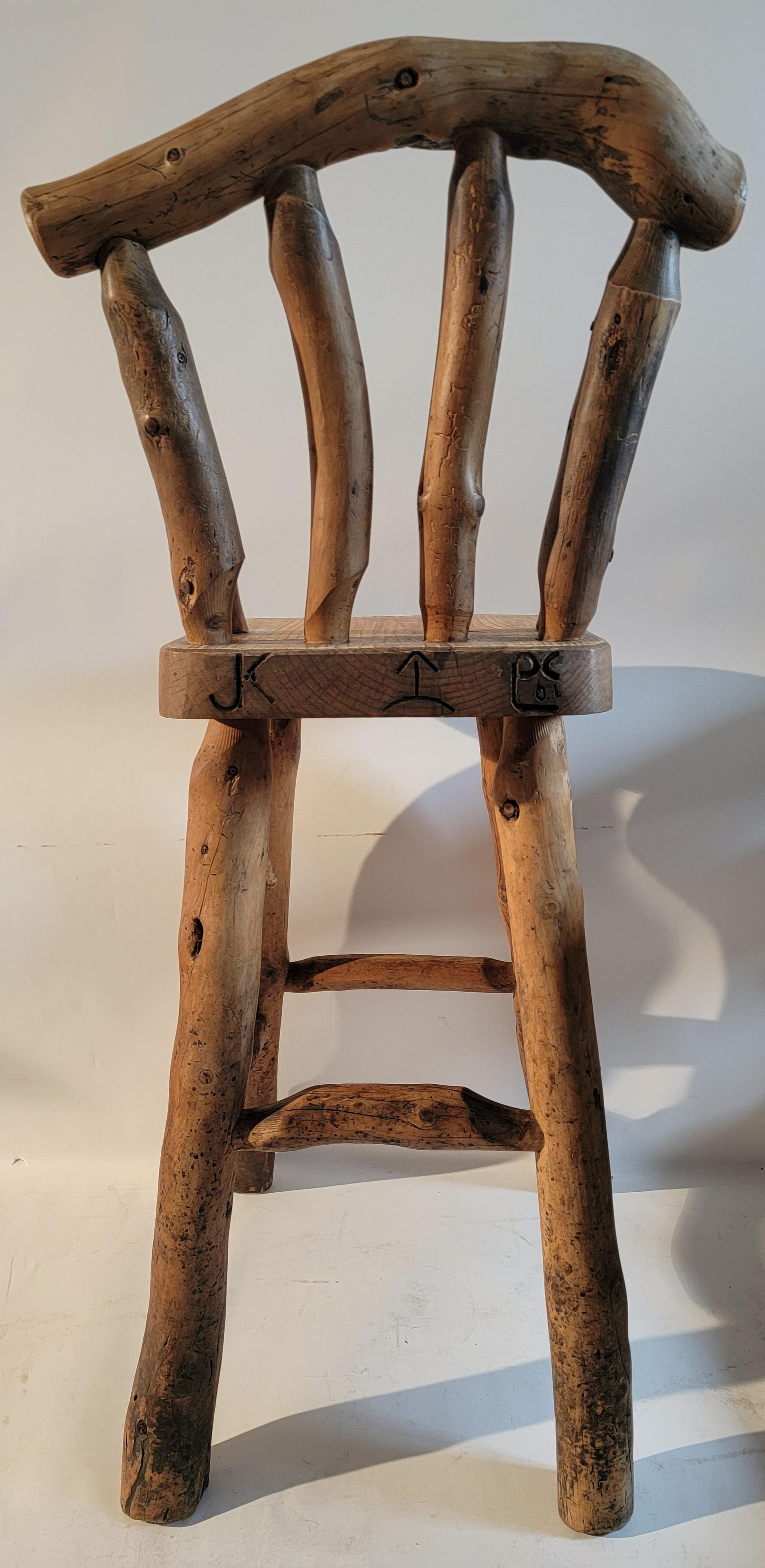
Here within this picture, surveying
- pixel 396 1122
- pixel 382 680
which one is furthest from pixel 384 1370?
pixel 382 680

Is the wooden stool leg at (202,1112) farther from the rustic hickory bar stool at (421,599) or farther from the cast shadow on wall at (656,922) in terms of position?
the cast shadow on wall at (656,922)

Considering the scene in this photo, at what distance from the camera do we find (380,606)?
153cm

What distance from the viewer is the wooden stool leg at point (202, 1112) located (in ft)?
3.18

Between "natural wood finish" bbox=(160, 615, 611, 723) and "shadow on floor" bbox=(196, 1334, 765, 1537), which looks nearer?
"natural wood finish" bbox=(160, 615, 611, 723)

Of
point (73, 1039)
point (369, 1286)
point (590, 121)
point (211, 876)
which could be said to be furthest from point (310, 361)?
point (73, 1039)

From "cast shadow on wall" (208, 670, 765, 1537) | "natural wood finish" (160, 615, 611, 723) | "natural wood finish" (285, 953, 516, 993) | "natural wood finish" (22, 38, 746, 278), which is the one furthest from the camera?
"cast shadow on wall" (208, 670, 765, 1537)

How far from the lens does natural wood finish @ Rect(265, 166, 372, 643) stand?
82 centimetres

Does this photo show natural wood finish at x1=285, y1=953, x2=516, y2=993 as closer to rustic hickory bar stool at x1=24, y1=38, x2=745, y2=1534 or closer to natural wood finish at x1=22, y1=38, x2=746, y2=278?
rustic hickory bar stool at x1=24, y1=38, x2=745, y2=1534

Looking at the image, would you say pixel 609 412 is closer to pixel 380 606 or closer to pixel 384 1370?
pixel 380 606

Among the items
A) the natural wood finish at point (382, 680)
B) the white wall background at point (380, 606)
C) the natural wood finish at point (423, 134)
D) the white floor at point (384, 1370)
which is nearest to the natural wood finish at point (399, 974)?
the white wall background at point (380, 606)

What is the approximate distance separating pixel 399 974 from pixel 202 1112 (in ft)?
1.45

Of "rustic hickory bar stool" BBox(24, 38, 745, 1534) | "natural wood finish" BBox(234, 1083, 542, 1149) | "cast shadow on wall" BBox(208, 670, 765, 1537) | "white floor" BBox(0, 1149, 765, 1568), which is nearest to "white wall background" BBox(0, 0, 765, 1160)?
"cast shadow on wall" BBox(208, 670, 765, 1537)

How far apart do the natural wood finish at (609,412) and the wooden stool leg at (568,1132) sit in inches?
5.5

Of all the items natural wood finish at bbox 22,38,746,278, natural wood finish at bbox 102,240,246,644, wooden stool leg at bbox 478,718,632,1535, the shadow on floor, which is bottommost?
the shadow on floor
